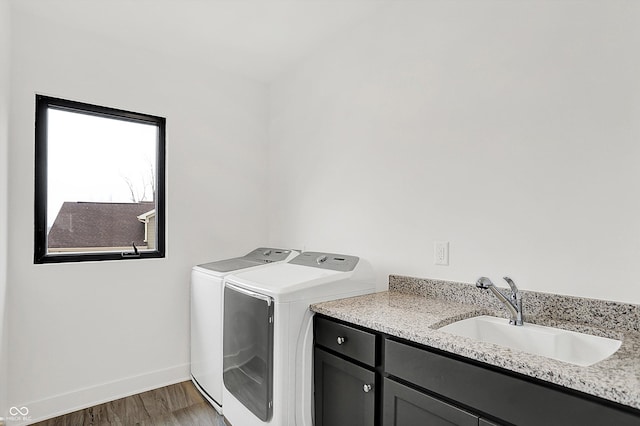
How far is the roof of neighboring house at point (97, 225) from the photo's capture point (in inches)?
95.3

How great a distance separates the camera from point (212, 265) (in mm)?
2688

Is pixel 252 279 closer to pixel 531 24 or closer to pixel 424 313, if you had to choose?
pixel 424 313

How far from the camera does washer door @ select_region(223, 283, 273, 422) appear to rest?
1.81m

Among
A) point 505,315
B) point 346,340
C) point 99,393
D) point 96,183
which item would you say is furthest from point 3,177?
point 505,315

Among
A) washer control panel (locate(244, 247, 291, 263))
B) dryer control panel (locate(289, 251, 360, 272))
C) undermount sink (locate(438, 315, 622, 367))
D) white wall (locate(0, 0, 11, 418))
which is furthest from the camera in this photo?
washer control panel (locate(244, 247, 291, 263))

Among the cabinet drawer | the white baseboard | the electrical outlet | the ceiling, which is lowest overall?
the white baseboard

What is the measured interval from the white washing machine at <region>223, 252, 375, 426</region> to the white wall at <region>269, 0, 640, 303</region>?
1.31ft

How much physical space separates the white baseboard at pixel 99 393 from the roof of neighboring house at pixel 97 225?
95cm

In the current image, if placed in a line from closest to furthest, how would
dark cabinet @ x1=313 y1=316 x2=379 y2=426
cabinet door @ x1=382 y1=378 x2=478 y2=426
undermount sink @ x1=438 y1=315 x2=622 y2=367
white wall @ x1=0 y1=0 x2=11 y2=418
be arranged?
cabinet door @ x1=382 y1=378 x2=478 y2=426 < undermount sink @ x1=438 y1=315 x2=622 y2=367 < dark cabinet @ x1=313 y1=316 x2=379 y2=426 < white wall @ x1=0 y1=0 x2=11 y2=418

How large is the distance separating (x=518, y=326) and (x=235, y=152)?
2436mm

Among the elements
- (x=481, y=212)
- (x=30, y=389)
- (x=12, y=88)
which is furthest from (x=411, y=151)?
(x=30, y=389)

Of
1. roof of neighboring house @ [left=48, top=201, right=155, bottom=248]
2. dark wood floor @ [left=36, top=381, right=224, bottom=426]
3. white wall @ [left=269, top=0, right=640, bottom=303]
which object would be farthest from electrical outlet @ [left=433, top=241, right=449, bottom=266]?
roof of neighboring house @ [left=48, top=201, right=155, bottom=248]

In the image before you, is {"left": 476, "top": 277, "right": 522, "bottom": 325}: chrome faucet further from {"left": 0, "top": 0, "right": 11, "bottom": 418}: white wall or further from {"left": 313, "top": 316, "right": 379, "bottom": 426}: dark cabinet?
{"left": 0, "top": 0, "right": 11, "bottom": 418}: white wall

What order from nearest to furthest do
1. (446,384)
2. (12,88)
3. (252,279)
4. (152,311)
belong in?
(446,384) → (252,279) → (12,88) → (152,311)
